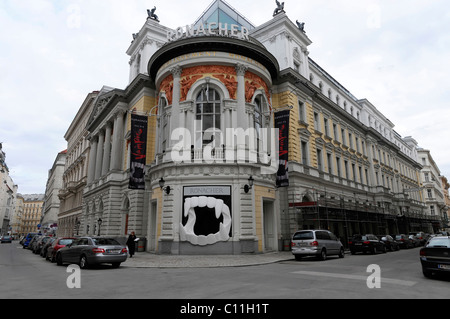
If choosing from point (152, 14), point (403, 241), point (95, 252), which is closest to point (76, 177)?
point (152, 14)

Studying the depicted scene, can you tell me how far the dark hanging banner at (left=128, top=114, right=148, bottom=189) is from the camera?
80.8 feet

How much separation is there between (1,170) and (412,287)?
379 ft

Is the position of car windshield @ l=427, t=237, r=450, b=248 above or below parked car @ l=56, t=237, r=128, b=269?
above

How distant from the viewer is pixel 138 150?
2536cm

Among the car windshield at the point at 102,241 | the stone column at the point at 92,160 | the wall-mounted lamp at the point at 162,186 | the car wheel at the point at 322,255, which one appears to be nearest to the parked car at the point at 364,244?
the car wheel at the point at 322,255

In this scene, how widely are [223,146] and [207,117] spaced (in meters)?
2.78

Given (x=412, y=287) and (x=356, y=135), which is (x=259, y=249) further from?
(x=356, y=135)

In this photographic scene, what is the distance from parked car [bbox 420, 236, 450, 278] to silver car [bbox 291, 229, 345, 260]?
700cm

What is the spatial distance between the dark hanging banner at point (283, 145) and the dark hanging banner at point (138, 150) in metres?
11.1

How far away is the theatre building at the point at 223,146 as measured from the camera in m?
20.6

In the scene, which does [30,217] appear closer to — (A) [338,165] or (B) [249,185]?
(A) [338,165]

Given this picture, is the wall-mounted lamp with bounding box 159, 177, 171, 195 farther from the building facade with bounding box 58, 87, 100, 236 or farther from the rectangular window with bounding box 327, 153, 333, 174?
the building facade with bounding box 58, 87, 100, 236

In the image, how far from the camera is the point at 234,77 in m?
23.3

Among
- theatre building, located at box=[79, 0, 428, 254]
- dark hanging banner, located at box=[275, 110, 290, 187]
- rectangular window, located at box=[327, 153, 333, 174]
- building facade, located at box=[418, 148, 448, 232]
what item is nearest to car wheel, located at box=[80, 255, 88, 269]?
theatre building, located at box=[79, 0, 428, 254]
